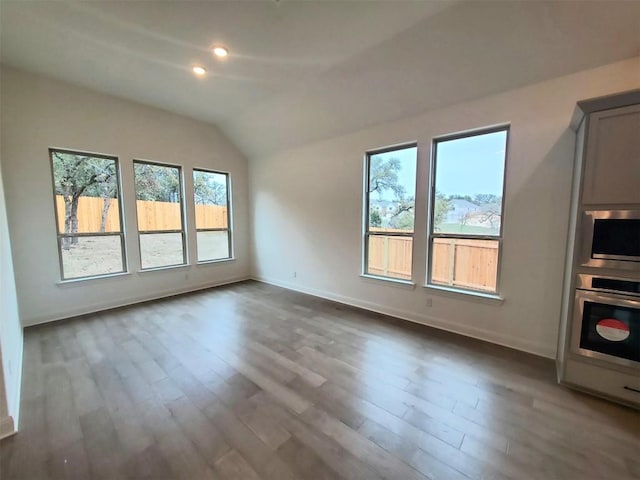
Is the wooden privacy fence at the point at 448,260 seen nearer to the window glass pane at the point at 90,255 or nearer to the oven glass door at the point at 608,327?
the oven glass door at the point at 608,327

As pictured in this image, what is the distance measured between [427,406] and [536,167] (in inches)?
99.2

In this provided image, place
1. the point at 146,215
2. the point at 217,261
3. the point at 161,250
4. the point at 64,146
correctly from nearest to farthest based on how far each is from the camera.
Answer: the point at 64,146 < the point at 146,215 < the point at 161,250 < the point at 217,261

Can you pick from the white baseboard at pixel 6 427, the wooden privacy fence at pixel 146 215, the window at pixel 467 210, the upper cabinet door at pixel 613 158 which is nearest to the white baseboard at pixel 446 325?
the window at pixel 467 210

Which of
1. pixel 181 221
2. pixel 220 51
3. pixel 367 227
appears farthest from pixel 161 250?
pixel 367 227

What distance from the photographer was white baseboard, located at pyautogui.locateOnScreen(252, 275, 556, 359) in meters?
2.75

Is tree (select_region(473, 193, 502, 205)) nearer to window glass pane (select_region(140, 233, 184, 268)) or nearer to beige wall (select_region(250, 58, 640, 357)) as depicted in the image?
beige wall (select_region(250, 58, 640, 357))

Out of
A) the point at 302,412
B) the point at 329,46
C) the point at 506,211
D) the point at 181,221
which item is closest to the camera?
the point at 302,412

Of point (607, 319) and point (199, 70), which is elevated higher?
point (199, 70)

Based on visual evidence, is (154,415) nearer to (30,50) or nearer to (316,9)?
(316,9)

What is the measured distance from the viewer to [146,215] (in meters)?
4.45

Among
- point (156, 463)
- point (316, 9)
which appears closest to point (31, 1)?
point (316, 9)

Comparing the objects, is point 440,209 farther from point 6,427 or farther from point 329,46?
point 6,427

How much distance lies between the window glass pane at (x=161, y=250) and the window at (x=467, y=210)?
4.35m

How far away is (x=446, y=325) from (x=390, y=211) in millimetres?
1687
